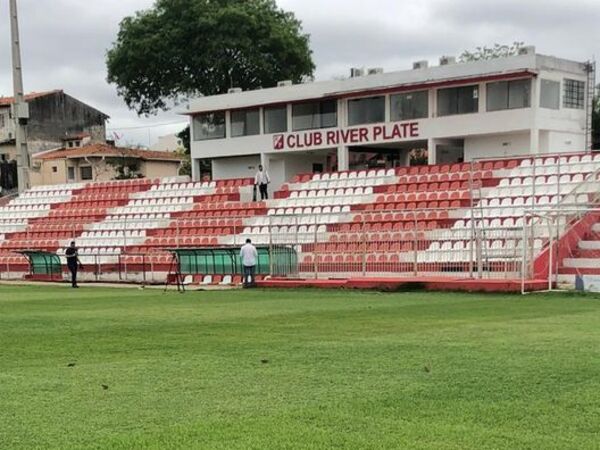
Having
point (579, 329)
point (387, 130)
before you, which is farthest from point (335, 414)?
point (387, 130)

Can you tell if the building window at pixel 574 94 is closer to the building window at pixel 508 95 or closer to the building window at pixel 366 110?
the building window at pixel 508 95

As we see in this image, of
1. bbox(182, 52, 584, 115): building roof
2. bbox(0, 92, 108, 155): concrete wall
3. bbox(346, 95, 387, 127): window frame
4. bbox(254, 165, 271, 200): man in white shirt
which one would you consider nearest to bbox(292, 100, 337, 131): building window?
bbox(182, 52, 584, 115): building roof

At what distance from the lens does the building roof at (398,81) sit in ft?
90.8

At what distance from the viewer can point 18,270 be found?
29.5 m

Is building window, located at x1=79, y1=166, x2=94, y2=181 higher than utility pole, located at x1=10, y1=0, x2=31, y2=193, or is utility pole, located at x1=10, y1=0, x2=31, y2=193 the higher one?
utility pole, located at x1=10, y1=0, x2=31, y2=193

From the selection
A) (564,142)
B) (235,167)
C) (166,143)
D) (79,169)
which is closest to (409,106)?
(564,142)

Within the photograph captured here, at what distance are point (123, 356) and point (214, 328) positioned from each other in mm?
2653

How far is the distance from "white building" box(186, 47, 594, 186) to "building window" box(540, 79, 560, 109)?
0.04 meters

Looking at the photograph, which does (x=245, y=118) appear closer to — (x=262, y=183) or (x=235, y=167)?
(x=235, y=167)

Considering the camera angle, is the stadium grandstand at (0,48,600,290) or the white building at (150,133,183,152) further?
the white building at (150,133,183,152)

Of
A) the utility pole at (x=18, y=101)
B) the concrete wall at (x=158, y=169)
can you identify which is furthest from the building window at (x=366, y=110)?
the concrete wall at (x=158, y=169)

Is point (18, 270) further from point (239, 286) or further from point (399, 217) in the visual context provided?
point (399, 217)

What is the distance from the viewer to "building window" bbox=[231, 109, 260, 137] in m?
35.2

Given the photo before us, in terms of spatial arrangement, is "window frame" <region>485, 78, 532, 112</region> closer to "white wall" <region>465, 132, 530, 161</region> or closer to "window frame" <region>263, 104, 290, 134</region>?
"white wall" <region>465, 132, 530, 161</region>
